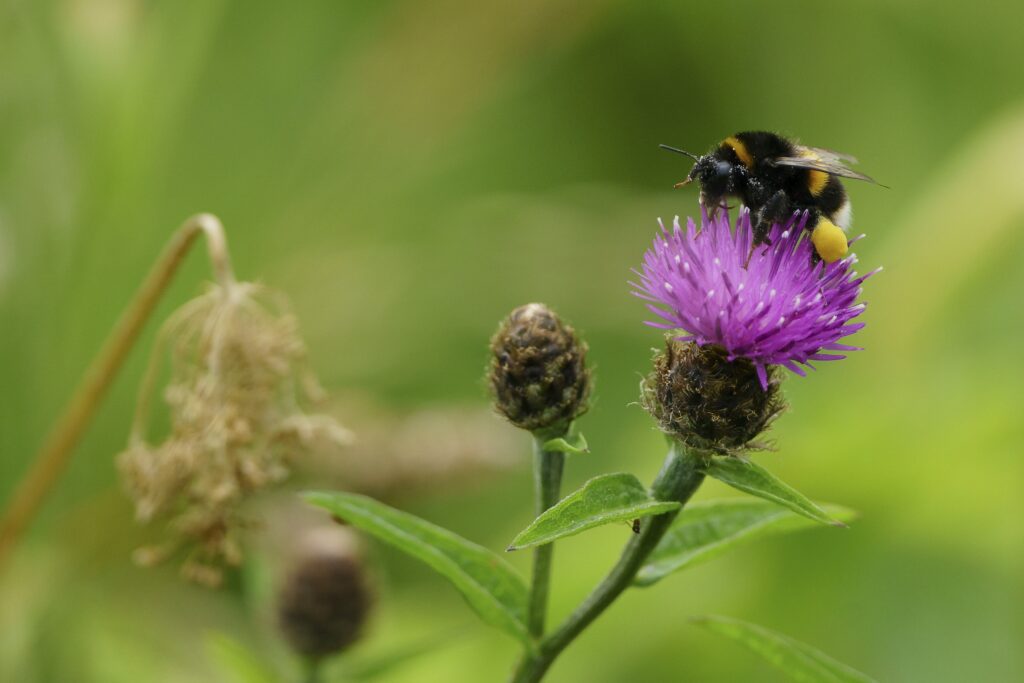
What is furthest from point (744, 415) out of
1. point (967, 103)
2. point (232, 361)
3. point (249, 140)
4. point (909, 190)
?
point (967, 103)

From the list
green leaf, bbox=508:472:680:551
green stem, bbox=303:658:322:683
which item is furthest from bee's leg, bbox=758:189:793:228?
green stem, bbox=303:658:322:683

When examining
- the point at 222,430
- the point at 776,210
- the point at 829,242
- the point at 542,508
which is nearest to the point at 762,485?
the point at 542,508

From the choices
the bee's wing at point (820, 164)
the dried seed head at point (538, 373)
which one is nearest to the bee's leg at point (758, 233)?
the bee's wing at point (820, 164)

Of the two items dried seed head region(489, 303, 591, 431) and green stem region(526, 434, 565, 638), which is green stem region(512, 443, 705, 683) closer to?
green stem region(526, 434, 565, 638)

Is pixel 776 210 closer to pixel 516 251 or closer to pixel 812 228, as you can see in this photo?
pixel 812 228

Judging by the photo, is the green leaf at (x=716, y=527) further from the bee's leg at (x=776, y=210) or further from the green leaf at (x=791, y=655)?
the bee's leg at (x=776, y=210)

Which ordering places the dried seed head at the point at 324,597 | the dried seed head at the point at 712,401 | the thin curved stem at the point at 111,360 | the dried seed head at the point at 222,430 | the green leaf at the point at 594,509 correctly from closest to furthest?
the green leaf at the point at 594,509 < the dried seed head at the point at 712,401 < the dried seed head at the point at 222,430 < the thin curved stem at the point at 111,360 < the dried seed head at the point at 324,597
